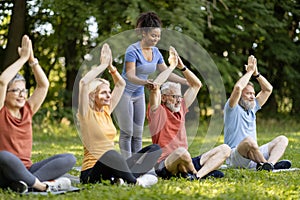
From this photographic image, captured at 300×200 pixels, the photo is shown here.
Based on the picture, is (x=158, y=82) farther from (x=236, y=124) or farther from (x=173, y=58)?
(x=236, y=124)

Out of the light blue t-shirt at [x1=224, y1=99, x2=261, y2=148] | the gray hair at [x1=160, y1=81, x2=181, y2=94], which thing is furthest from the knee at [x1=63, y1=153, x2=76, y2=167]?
the light blue t-shirt at [x1=224, y1=99, x2=261, y2=148]

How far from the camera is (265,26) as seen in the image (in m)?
15.4

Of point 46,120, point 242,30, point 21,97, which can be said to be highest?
point 21,97

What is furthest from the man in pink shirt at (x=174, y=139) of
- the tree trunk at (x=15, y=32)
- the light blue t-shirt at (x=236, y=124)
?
the tree trunk at (x=15, y=32)

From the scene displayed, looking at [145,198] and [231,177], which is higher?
[145,198]

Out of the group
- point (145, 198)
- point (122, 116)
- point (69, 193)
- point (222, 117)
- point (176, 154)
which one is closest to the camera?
point (145, 198)

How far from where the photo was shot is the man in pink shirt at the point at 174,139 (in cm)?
503

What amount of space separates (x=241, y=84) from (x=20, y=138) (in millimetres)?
2499

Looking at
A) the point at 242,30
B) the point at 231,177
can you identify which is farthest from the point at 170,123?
the point at 242,30

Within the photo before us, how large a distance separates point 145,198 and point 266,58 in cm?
1329

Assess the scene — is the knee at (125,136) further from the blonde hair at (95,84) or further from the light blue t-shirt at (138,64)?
Result: the blonde hair at (95,84)

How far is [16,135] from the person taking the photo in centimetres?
423

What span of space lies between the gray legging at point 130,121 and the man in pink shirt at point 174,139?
25 cm

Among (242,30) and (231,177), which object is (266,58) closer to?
(242,30)
